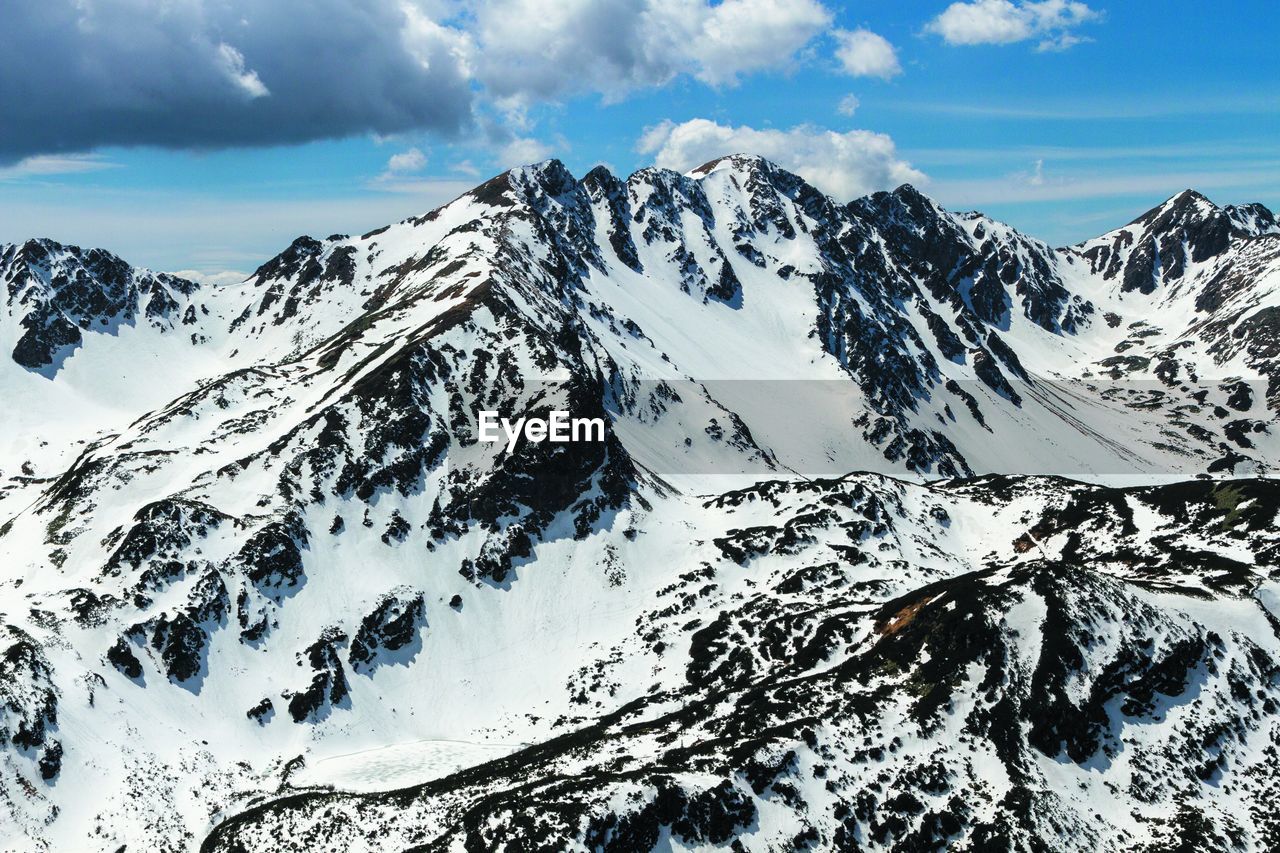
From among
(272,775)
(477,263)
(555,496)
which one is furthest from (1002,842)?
(477,263)

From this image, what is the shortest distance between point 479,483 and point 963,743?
79844 mm

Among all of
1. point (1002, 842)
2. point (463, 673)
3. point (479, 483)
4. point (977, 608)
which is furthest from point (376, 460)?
point (1002, 842)

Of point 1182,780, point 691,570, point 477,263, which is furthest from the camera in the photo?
point 477,263

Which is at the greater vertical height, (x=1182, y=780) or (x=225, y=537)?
(x=225, y=537)

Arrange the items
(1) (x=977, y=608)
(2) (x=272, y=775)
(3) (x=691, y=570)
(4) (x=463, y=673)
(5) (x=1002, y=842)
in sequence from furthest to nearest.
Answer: (3) (x=691, y=570), (4) (x=463, y=673), (2) (x=272, y=775), (1) (x=977, y=608), (5) (x=1002, y=842)

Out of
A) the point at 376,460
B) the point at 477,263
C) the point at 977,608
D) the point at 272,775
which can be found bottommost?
the point at 272,775

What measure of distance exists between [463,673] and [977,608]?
213 feet

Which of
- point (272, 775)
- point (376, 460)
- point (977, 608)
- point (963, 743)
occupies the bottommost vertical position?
point (272, 775)

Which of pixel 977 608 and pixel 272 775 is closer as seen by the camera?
pixel 977 608

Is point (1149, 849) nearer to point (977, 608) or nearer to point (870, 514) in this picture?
point (977, 608)

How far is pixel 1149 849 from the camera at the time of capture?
63875 mm

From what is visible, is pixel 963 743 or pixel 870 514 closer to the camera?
pixel 963 743

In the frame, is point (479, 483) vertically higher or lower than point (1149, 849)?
higher

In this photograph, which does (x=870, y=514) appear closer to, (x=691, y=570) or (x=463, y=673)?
(x=691, y=570)
